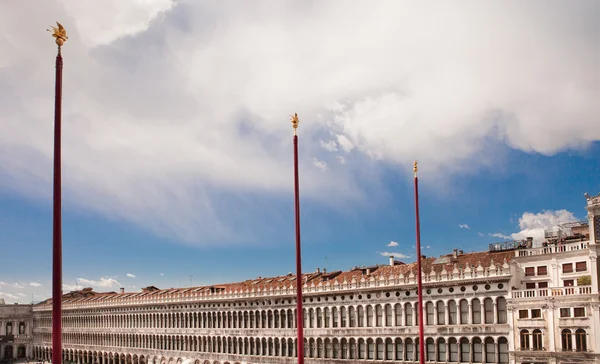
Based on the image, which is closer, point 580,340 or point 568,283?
point 580,340

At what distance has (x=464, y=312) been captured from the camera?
57531 mm

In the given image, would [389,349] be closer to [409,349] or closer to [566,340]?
[409,349]

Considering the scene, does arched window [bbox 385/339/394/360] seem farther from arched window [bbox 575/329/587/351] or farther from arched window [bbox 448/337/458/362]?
arched window [bbox 575/329/587/351]

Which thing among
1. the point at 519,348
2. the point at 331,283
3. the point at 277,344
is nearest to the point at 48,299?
the point at 277,344

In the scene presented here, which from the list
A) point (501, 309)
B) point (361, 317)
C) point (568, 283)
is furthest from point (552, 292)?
point (361, 317)

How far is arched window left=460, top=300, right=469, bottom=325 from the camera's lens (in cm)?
5728

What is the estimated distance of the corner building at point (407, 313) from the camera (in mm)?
48781

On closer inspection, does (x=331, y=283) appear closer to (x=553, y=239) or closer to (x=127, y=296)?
(x=553, y=239)

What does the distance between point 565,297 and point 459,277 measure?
11028mm

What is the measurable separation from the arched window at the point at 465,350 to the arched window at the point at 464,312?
150cm

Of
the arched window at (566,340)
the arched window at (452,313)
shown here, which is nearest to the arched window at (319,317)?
the arched window at (452,313)

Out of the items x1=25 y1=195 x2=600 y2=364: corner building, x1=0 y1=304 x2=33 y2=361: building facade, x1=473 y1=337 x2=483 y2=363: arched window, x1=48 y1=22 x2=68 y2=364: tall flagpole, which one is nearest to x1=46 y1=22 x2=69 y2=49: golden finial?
x1=48 y1=22 x2=68 y2=364: tall flagpole

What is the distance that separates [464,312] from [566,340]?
10888mm

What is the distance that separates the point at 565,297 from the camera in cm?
4800
